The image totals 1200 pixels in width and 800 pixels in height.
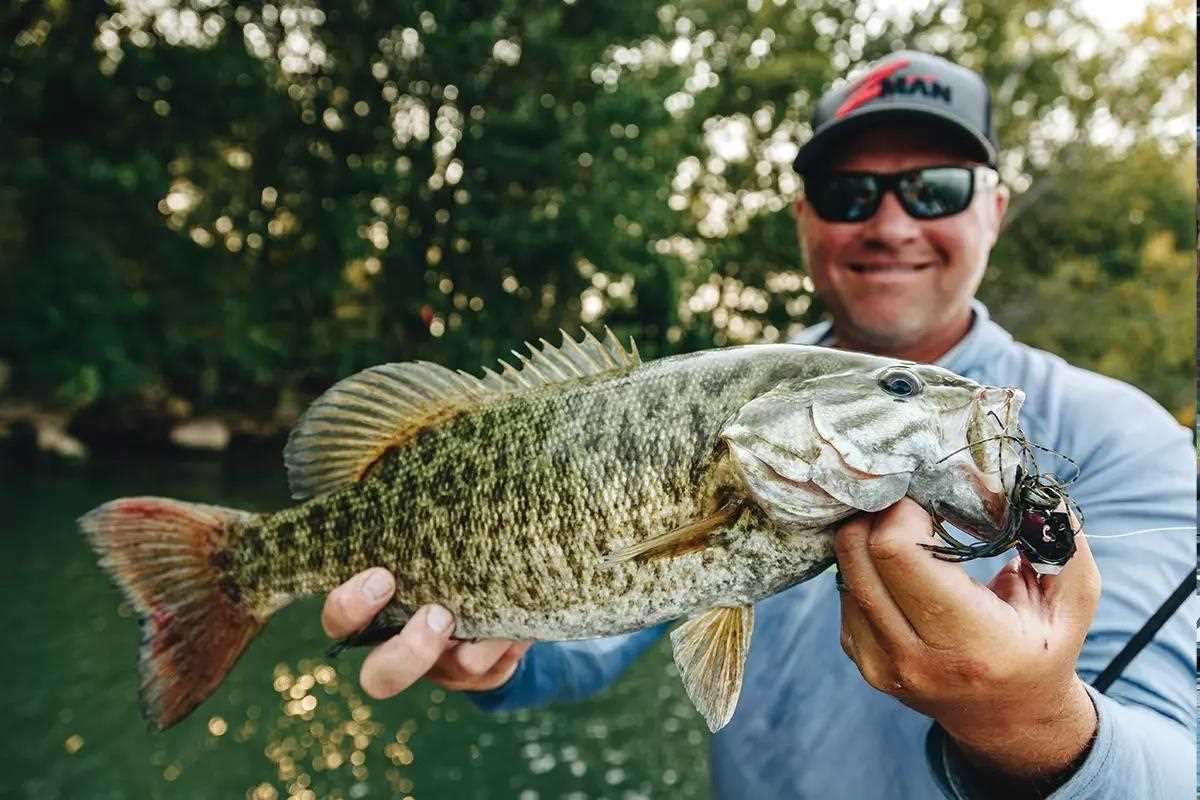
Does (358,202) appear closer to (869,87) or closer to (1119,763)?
(869,87)

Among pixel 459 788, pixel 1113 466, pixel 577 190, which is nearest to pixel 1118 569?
pixel 1113 466

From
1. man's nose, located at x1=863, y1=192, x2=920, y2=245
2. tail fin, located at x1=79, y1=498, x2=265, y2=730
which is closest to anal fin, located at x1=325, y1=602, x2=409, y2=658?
tail fin, located at x1=79, y1=498, x2=265, y2=730

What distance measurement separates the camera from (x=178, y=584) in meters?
2.29

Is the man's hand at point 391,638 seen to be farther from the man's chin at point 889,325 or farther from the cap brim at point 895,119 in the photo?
the cap brim at point 895,119

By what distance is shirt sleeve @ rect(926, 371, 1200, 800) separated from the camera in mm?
1691

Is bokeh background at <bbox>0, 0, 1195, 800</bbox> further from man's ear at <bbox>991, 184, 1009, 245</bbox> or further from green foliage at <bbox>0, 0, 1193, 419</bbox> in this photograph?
man's ear at <bbox>991, 184, 1009, 245</bbox>

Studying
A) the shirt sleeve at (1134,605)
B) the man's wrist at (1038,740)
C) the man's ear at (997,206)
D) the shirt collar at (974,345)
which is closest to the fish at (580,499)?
the man's wrist at (1038,740)

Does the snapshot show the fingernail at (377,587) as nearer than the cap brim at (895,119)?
Yes

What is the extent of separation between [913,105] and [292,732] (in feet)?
23.8

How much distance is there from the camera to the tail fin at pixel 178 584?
225 cm

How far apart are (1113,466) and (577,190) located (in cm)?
1765

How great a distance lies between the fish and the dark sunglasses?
1.19 metres

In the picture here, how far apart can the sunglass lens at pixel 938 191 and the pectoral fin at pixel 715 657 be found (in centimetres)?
153

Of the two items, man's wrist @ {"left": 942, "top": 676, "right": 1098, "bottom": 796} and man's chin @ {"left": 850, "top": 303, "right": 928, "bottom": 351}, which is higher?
man's chin @ {"left": 850, "top": 303, "right": 928, "bottom": 351}
